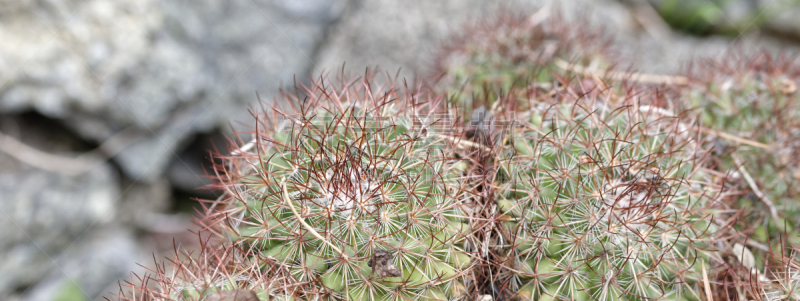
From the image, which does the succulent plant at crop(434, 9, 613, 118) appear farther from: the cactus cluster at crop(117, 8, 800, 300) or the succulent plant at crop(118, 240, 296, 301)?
the succulent plant at crop(118, 240, 296, 301)

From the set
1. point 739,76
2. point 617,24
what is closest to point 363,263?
point 739,76

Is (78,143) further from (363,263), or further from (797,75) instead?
(797,75)

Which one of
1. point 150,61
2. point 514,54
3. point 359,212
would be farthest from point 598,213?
point 150,61

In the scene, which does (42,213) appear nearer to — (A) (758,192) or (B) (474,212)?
(B) (474,212)

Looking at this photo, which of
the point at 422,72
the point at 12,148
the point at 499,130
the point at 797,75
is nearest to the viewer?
the point at 499,130

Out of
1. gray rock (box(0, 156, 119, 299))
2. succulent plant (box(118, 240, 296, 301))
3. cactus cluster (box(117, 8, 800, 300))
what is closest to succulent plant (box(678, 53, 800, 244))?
cactus cluster (box(117, 8, 800, 300))

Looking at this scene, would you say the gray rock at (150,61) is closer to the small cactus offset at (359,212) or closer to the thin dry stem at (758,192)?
the small cactus offset at (359,212)
